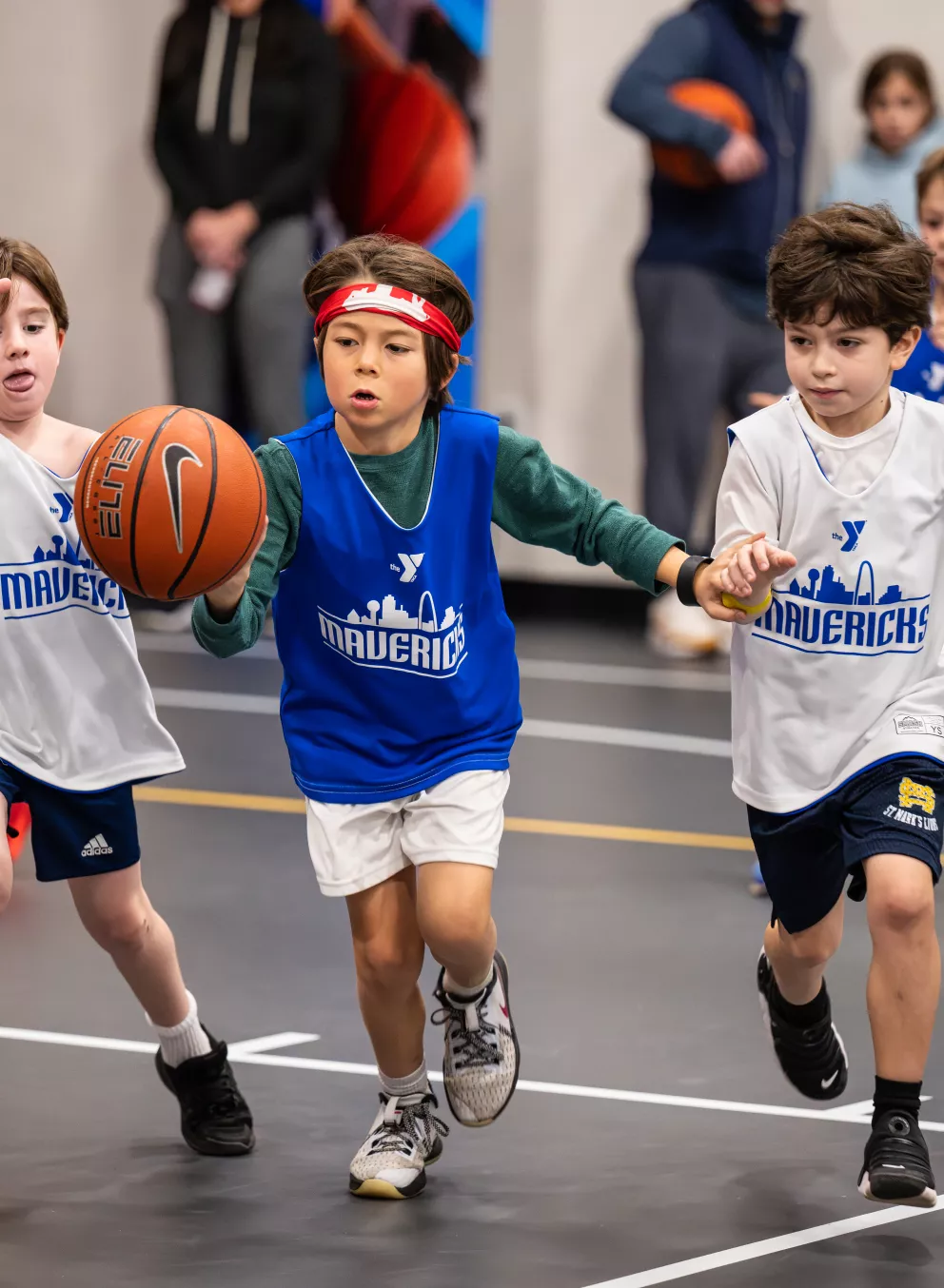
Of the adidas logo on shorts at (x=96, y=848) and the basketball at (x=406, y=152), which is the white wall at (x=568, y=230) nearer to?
the basketball at (x=406, y=152)

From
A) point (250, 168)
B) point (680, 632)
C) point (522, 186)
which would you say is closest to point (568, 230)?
point (522, 186)

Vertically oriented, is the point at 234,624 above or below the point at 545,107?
below

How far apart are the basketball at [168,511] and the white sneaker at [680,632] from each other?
19.4 ft

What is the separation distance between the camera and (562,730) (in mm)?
7496

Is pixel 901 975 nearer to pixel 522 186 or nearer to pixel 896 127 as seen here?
pixel 896 127

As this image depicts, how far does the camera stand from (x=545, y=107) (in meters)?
9.99

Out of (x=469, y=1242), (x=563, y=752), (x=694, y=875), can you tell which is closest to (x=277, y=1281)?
(x=469, y=1242)

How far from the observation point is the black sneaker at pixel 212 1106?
376cm

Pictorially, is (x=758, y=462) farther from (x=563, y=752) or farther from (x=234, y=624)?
(x=563, y=752)

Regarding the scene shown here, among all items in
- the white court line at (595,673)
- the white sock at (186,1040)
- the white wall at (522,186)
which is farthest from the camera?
the white wall at (522,186)

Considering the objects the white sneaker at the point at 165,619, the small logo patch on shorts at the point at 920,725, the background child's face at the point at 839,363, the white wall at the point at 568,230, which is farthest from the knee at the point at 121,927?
the white wall at the point at 568,230

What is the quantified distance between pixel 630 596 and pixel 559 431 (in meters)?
0.86

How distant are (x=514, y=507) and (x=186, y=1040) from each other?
1113 millimetres

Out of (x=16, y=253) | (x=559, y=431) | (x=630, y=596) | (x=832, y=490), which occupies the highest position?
(x=16, y=253)
